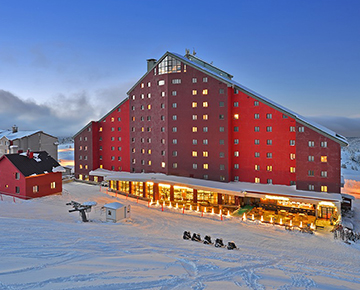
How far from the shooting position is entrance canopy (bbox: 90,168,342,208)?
29.5m

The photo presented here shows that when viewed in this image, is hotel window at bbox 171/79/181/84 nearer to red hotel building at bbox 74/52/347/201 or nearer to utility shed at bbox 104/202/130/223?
red hotel building at bbox 74/52/347/201

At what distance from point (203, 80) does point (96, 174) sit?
28.2 metres

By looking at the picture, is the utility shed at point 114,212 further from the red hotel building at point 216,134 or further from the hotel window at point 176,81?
the hotel window at point 176,81

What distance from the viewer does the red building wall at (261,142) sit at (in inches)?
1355

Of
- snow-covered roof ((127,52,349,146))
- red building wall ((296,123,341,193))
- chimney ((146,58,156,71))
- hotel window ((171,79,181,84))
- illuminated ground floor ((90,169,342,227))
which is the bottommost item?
illuminated ground floor ((90,169,342,227))

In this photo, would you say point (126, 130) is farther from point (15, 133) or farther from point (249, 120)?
point (15, 133)

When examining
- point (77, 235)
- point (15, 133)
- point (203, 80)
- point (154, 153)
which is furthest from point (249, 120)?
point (15, 133)

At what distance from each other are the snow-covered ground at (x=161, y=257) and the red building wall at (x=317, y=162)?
8.37 m

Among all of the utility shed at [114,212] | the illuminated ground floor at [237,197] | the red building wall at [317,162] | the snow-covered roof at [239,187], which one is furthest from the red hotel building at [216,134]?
the utility shed at [114,212]

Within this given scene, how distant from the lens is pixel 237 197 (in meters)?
36.3

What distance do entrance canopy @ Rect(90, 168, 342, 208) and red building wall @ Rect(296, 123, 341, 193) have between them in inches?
50.7

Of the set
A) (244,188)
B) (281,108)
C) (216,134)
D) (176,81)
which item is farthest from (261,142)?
(176,81)

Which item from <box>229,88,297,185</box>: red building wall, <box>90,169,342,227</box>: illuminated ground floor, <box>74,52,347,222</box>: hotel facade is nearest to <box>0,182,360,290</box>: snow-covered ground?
<box>90,169,342,227</box>: illuminated ground floor

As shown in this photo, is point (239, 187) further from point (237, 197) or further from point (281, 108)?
point (281, 108)
